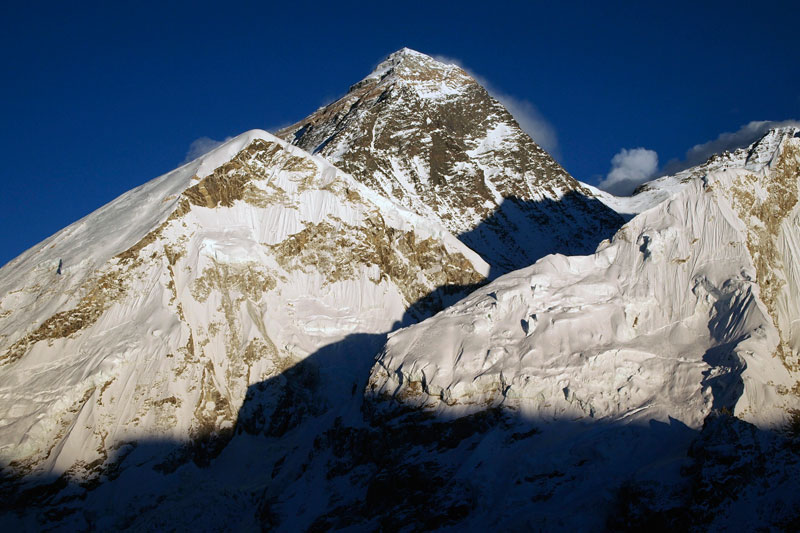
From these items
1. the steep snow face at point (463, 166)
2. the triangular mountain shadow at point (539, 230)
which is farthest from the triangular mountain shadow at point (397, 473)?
the triangular mountain shadow at point (539, 230)

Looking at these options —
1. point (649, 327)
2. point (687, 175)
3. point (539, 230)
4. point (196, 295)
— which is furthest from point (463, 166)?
point (649, 327)

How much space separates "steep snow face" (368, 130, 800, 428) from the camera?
150 feet

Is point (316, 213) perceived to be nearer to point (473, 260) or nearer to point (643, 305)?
point (473, 260)

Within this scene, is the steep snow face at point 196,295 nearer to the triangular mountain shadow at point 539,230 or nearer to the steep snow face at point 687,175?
the triangular mountain shadow at point 539,230

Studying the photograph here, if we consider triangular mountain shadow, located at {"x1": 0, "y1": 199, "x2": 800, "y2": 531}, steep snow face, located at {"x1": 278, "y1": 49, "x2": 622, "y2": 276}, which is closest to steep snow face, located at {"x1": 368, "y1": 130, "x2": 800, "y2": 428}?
triangular mountain shadow, located at {"x1": 0, "y1": 199, "x2": 800, "y2": 531}

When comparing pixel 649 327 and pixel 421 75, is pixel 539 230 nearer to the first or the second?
pixel 421 75

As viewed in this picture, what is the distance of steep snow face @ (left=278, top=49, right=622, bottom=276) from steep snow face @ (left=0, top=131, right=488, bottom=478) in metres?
19.5

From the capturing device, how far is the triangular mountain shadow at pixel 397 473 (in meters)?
38.5

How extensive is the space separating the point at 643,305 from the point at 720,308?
4474 mm

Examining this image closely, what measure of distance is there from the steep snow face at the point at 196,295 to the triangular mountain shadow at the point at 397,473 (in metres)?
1.36

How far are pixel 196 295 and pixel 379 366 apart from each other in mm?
16057

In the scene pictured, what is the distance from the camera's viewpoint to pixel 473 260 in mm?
74938

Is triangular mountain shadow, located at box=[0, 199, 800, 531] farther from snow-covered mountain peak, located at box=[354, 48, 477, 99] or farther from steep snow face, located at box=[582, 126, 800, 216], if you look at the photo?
snow-covered mountain peak, located at box=[354, 48, 477, 99]

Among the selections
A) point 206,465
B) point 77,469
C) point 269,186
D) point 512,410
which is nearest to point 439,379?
point 512,410
